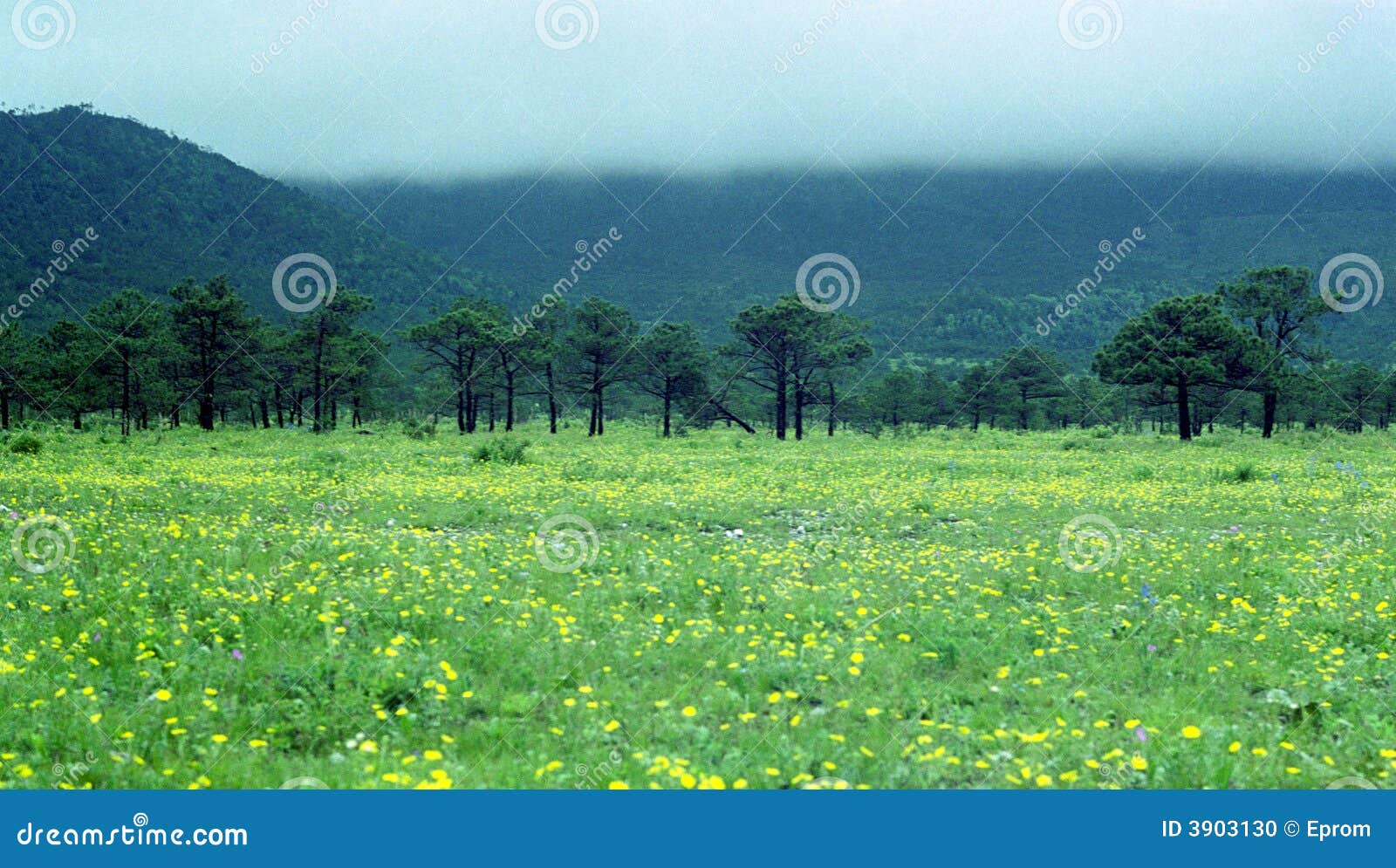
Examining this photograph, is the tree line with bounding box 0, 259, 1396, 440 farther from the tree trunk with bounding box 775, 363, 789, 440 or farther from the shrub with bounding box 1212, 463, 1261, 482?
the shrub with bounding box 1212, 463, 1261, 482

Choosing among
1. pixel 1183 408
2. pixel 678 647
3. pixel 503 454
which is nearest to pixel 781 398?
pixel 1183 408

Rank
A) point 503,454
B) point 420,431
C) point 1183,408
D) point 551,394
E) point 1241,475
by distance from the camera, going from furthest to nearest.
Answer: point 551,394 → point 1183,408 → point 420,431 → point 503,454 → point 1241,475

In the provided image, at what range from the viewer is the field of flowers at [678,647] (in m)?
6.23

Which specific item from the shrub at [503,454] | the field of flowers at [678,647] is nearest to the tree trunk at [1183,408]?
the field of flowers at [678,647]

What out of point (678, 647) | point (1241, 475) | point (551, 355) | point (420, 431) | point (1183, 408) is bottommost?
point (678, 647)

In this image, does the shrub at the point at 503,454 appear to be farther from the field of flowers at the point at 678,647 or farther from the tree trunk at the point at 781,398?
the tree trunk at the point at 781,398

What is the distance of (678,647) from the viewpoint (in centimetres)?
846

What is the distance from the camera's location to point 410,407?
362 ft

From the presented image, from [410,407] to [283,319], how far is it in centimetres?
6791

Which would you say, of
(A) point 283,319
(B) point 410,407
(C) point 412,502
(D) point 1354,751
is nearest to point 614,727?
(D) point 1354,751

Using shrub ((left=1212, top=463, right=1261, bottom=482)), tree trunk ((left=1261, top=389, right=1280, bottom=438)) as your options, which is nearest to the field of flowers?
shrub ((left=1212, top=463, right=1261, bottom=482))

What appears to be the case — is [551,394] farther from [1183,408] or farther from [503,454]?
[1183,408]

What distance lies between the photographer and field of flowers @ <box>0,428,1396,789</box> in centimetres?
623

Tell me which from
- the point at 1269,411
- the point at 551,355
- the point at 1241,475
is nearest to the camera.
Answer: the point at 1241,475
